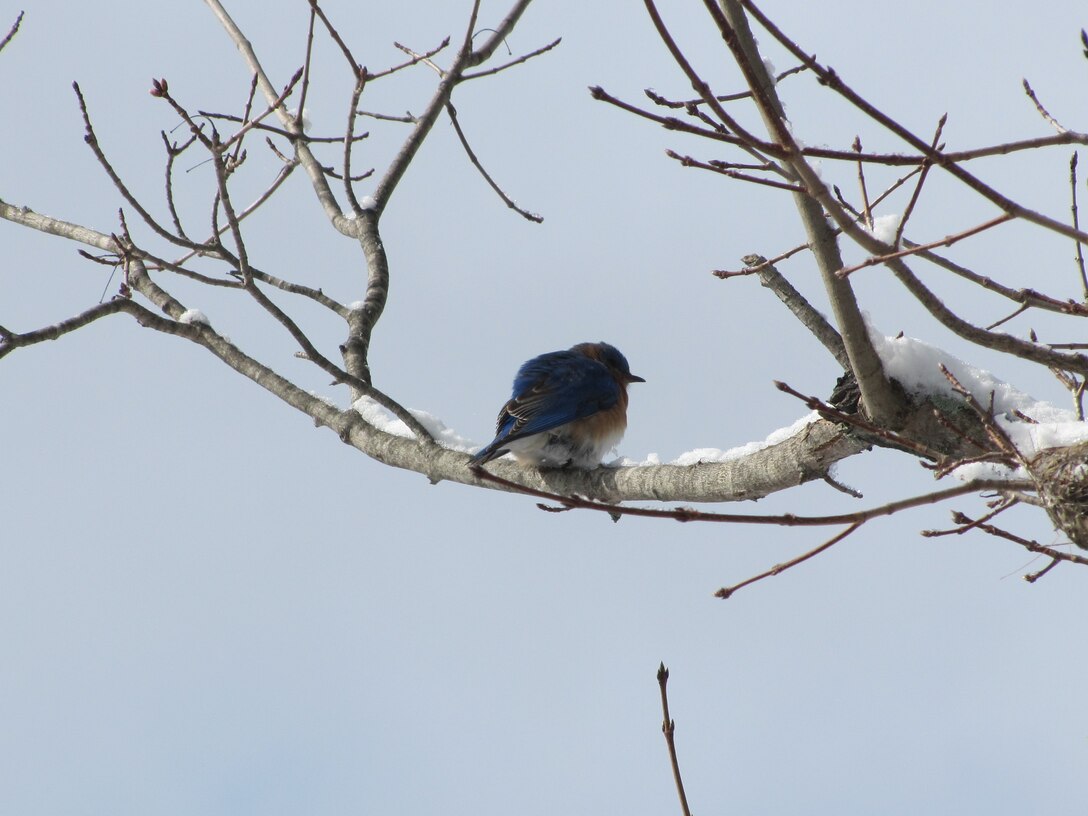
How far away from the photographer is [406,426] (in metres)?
5.46

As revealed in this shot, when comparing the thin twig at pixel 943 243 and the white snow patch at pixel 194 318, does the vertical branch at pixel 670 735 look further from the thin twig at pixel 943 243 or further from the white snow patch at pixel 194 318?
the white snow patch at pixel 194 318

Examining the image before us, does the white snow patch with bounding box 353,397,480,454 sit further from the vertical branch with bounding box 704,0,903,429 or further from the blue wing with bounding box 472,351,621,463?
the vertical branch with bounding box 704,0,903,429

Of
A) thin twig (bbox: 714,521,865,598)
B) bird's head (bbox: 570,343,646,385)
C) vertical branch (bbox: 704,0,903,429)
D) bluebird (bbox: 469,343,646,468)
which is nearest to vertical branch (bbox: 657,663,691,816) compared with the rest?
thin twig (bbox: 714,521,865,598)

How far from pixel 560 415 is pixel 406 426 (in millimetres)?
953

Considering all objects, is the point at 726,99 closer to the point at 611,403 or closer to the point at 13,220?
the point at 611,403

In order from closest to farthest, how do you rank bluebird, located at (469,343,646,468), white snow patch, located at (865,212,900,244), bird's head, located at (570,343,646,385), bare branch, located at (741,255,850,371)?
white snow patch, located at (865,212,900,244)
bare branch, located at (741,255,850,371)
bluebird, located at (469,343,646,468)
bird's head, located at (570,343,646,385)

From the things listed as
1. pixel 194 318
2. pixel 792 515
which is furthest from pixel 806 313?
pixel 194 318

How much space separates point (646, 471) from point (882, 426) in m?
1.20

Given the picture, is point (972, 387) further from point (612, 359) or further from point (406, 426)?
point (612, 359)

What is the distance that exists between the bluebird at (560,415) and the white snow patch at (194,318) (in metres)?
1.84

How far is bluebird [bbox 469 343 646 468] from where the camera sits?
18.6 ft

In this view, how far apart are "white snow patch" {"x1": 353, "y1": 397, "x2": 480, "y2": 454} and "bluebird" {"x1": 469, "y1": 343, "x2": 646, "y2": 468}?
147 mm

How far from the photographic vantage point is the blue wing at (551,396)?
18.6 feet

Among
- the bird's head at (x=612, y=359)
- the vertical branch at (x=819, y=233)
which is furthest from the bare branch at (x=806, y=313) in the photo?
the bird's head at (x=612, y=359)
